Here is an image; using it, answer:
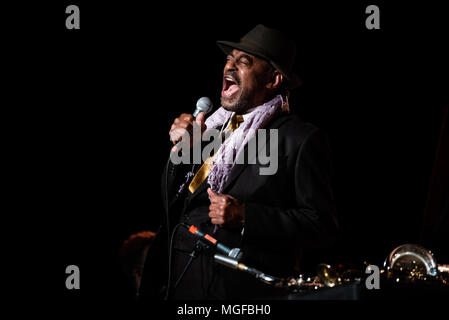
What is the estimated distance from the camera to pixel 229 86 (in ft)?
8.96

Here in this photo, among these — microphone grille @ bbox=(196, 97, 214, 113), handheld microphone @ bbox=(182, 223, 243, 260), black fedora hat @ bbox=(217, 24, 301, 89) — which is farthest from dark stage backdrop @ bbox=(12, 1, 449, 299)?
handheld microphone @ bbox=(182, 223, 243, 260)

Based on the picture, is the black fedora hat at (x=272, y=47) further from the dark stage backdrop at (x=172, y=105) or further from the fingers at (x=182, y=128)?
the dark stage backdrop at (x=172, y=105)

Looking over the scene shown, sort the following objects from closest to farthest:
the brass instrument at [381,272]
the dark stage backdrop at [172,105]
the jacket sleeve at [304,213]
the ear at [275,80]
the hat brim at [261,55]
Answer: the brass instrument at [381,272]
the jacket sleeve at [304,213]
the hat brim at [261,55]
the ear at [275,80]
the dark stage backdrop at [172,105]

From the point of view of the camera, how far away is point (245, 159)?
2463 millimetres

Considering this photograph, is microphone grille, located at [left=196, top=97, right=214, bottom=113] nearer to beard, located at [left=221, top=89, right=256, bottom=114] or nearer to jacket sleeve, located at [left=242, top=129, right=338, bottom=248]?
beard, located at [left=221, top=89, right=256, bottom=114]

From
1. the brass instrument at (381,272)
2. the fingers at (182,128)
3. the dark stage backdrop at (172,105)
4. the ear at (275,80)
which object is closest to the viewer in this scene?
the brass instrument at (381,272)

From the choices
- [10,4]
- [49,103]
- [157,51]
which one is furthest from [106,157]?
[10,4]

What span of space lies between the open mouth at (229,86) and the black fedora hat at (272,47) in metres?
0.17

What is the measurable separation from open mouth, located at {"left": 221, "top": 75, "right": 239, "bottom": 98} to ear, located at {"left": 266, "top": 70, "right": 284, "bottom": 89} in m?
0.20

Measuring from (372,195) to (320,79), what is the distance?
3.95ft

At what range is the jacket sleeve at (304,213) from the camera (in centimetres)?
219

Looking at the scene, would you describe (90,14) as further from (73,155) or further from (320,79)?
(320,79)

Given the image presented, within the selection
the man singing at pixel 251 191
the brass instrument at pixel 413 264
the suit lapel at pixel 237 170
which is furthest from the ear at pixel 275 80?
the brass instrument at pixel 413 264

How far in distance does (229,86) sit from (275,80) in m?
A: 0.26
